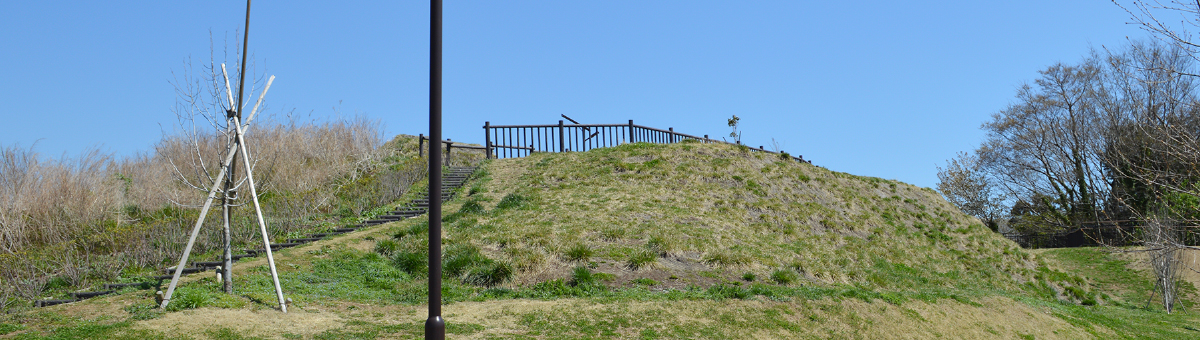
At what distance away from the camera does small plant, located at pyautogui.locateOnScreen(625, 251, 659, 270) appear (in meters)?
13.2

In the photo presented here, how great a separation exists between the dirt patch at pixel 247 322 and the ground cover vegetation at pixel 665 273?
0.04m

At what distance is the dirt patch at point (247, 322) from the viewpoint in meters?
8.73

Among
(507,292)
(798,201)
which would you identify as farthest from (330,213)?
(798,201)

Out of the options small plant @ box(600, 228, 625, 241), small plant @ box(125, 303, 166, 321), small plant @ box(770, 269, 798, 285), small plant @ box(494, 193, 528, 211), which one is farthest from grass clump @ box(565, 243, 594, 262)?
small plant @ box(125, 303, 166, 321)

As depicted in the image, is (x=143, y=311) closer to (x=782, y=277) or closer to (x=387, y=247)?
(x=387, y=247)

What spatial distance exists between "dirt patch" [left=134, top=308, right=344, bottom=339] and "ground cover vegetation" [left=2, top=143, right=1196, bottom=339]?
0.04 m

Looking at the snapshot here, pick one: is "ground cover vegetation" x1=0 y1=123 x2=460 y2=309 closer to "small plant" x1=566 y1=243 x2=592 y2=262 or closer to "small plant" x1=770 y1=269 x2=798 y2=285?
"small plant" x1=566 y1=243 x2=592 y2=262

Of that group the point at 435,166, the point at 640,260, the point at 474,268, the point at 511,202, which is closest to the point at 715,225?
the point at 640,260

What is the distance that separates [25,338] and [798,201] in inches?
704

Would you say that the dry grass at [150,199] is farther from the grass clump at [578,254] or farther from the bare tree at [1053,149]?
the bare tree at [1053,149]

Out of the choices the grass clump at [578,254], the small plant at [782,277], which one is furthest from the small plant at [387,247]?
the small plant at [782,277]

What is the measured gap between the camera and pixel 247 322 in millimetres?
9156

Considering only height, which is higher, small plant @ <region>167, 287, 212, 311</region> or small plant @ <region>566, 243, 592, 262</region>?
small plant @ <region>566, 243, 592, 262</region>

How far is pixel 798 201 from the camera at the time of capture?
2127 cm
